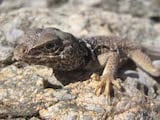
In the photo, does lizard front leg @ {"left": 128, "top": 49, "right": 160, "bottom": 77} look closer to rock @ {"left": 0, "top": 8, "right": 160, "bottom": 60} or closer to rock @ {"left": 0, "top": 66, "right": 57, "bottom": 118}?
rock @ {"left": 0, "top": 8, "right": 160, "bottom": 60}

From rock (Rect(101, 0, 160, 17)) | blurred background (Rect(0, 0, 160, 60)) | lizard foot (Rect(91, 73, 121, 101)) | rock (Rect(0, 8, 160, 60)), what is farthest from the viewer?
rock (Rect(101, 0, 160, 17))

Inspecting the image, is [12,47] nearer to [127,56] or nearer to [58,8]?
[127,56]

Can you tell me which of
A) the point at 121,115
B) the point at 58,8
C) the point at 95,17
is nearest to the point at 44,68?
the point at 121,115

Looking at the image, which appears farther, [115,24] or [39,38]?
[115,24]

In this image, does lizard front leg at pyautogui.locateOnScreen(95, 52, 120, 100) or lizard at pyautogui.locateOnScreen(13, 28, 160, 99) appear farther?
lizard front leg at pyautogui.locateOnScreen(95, 52, 120, 100)

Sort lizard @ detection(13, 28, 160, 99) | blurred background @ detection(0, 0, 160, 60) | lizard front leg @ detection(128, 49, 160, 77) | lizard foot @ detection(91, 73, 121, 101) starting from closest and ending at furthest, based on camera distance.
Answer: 1. lizard @ detection(13, 28, 160, 99)
2. lizard foot @ detection(91, 73, 121, 101)
3. lizard front leg @ detection(128, 49, 160, 77)
4. blurred background @ detection(0, 0, 160, 60)

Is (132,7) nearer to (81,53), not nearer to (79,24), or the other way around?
(79,24)

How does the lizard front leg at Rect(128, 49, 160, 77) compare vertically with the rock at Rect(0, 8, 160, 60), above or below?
below

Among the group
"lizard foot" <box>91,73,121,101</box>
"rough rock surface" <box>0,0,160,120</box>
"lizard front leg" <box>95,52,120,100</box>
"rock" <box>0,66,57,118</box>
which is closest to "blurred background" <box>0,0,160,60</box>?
"rough rock surface" <box>0,0,160,120</box>
